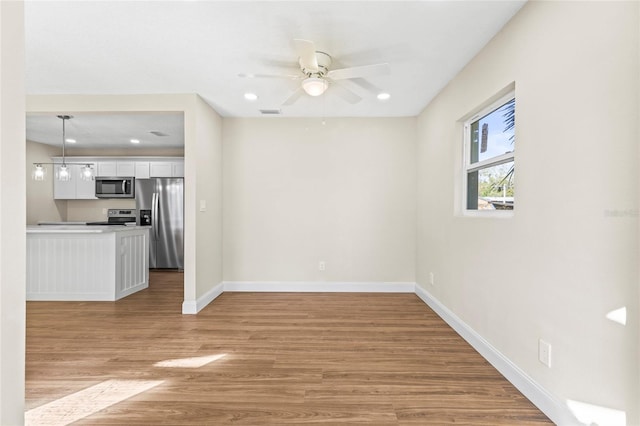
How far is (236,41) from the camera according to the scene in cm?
248

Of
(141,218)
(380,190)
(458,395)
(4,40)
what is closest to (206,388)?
(458,395)

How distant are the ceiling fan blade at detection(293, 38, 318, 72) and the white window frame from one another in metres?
1.43

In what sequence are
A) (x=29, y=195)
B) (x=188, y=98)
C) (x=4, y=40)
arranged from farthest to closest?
(x=29, y=195), (x=188, y=98), (x=4, y=40)

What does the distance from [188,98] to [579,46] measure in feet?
11.2

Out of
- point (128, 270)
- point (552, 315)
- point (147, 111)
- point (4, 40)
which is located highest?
point (147, 111)

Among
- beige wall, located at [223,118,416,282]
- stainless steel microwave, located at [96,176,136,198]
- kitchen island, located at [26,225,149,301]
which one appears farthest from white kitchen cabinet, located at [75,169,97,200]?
beige wall, located at [223,118,416,282]

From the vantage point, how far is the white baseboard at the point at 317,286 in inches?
178

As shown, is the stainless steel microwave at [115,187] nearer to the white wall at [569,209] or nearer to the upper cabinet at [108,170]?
the upper cabinet at [108,170]

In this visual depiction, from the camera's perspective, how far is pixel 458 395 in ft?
6.55

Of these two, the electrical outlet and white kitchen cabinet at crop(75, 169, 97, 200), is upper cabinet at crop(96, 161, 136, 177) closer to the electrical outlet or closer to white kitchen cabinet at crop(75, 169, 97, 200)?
white kitchen cabinet at crop(75, 169, 97, 200)

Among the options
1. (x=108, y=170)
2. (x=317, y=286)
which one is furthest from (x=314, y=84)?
(x=108, y=170)

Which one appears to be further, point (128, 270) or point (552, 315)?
point (128, 270)

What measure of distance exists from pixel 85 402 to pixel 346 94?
9.69 feet

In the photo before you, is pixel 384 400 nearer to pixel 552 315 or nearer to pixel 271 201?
pixel 552 315
